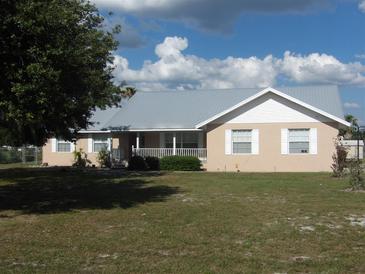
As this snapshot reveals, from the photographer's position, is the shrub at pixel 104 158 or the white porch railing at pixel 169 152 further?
the shrub at pixel 104 158

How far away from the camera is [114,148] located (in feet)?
123

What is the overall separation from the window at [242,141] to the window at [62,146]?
14011 millimetres

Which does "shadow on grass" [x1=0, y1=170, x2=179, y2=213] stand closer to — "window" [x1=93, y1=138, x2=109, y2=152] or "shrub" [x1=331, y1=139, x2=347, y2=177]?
"shrub" [x1=331, y1=139, x2=347, y2=177]

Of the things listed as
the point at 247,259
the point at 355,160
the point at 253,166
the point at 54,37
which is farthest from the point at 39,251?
the point at 253,166

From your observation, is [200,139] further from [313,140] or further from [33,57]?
[33,57]

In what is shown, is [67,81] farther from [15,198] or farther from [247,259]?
[247,259]

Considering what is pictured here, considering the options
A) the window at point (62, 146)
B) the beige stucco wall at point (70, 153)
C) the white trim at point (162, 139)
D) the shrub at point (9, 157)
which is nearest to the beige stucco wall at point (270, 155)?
the white trim at point (162, 139)

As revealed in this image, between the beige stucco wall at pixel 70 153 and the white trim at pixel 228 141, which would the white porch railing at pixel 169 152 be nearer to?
the white trim at pixel 228 141

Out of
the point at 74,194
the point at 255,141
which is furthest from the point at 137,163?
the point at 74,194

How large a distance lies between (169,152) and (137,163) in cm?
252

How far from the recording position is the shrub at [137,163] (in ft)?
107

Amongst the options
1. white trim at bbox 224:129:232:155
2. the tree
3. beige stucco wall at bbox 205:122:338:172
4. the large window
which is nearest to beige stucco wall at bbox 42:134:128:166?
the large window

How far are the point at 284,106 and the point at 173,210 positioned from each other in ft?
59.2

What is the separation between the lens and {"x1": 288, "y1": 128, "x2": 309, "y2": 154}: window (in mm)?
30016
